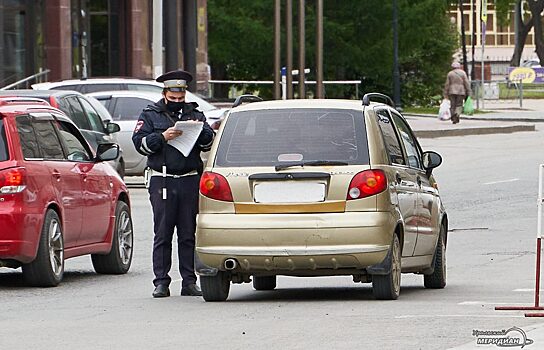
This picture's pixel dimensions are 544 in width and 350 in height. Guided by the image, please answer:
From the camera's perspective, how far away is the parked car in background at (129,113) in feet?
90.3

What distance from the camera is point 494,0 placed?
3826 inches

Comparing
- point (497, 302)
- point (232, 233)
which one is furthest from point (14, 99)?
point (497, 302)

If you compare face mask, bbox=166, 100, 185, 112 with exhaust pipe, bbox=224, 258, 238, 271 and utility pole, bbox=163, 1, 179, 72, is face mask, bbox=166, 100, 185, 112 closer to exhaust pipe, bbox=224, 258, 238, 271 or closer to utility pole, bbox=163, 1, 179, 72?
exhaust pipe, bbox=224, 258, 238, 271

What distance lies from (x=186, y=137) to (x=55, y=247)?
1.94 metres

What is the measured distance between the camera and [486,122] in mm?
51062

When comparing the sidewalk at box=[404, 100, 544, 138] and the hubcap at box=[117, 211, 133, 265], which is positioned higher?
the hubcap at box=[117, 211, 133, 265]

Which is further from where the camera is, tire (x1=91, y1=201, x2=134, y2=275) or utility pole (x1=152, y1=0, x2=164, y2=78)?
utility pole (x1=152, y1=0, x2=164, y2=78)

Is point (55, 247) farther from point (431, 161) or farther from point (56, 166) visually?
point (431, 161)

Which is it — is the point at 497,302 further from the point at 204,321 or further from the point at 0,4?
the point at 0,4

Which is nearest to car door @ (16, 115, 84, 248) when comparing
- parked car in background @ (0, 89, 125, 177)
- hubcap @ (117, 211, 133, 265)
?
hubcap @ (117, 211, 133, 265)

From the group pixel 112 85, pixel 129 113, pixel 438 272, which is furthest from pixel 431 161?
pixel 112 85

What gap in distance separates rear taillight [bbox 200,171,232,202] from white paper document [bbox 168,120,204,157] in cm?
74

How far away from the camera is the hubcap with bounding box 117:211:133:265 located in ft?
52.4

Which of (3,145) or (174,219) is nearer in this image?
(174,219)
